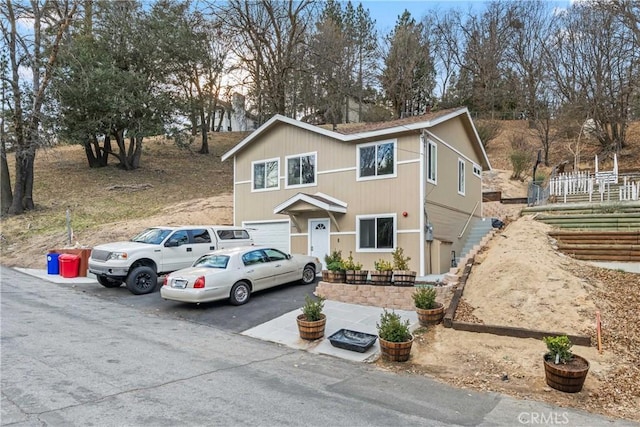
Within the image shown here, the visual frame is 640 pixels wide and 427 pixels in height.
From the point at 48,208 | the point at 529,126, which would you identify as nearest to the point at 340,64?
the point at 529,126

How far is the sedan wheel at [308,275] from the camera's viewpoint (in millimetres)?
12562

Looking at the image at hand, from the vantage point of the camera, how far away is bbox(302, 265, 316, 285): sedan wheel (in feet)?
41.2

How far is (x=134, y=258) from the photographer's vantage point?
11.5m

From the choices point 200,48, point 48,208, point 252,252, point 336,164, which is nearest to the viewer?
point 252,252

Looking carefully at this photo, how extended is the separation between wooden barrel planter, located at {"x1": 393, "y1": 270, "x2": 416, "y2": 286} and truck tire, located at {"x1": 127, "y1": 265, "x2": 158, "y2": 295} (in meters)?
6.98

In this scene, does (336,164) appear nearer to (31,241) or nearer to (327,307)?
(327,307)

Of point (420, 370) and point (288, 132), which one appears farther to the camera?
point (288, 132)

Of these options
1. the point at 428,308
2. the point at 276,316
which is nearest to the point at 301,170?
the point at 276,316

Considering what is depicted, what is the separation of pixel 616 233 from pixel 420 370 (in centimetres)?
766

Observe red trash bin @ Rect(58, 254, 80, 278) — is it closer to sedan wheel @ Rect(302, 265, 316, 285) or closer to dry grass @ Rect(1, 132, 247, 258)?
dry grass @ Rect(1, 132, 247, 258)

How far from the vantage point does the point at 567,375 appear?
5.56 m

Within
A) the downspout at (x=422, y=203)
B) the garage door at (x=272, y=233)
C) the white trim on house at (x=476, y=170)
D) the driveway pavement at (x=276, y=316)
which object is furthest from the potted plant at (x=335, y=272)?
the white trim on house at (x=476, y=170)

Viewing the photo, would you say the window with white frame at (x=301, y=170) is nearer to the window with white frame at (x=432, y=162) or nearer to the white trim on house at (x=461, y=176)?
the window with white frame at (x=432, y=162)

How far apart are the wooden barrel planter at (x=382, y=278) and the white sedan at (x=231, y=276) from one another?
9.01ft
